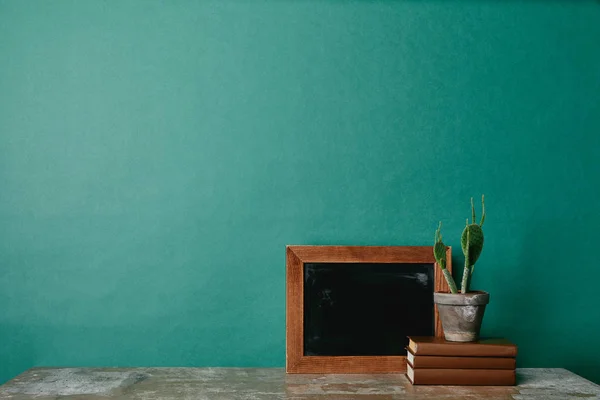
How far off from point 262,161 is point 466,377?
0.95 metres

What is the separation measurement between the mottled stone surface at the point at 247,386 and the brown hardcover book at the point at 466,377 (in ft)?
0.07

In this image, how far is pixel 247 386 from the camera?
179cm

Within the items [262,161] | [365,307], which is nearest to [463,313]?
[365,307]

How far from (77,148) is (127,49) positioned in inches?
15.0

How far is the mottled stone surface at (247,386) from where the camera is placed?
1.68 metres

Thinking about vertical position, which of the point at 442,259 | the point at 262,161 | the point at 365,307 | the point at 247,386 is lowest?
the point at 247,386

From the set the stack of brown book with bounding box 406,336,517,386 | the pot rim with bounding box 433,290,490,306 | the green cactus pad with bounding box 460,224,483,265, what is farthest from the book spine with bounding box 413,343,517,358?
the green cactus pad with bounding box 460,224,483,265

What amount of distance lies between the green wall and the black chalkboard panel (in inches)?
4.4

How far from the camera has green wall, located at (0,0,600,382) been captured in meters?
→ 2.05

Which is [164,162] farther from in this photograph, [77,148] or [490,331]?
[490,331]

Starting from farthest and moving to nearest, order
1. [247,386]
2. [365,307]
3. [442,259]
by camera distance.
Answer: [365,307]
[442,259]
[247,386]

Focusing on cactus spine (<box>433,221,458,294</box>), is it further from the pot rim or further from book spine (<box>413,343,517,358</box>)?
book spine (<box>413,343,517,358</box>)

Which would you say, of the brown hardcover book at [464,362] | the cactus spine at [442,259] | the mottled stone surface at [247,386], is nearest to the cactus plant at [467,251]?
the cactus spine at [442,259]

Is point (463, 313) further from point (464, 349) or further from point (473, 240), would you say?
point (473, 240)
